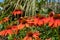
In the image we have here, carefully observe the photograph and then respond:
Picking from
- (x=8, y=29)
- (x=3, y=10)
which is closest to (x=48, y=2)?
(x=8, y=29)

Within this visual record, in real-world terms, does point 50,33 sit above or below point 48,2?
below

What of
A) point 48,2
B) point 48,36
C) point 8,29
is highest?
point 48,2

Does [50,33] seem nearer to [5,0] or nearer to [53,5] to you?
[53,5]

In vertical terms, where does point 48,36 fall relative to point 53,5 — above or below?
below

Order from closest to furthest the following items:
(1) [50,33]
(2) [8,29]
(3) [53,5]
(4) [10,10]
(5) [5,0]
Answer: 1. (2) [8,29]
2. (3) [53,5]
3. (1) [50,33]
4. (4) [10,10]
5. (5) [5,0]

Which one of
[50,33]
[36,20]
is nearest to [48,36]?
[50,33]

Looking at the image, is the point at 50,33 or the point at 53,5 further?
the point at 50,33

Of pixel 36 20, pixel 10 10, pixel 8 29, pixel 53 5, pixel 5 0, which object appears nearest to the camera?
pixel 36 20

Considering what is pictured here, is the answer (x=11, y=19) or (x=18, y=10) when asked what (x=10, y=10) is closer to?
(x=11, y=19)

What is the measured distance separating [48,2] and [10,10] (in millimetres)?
540

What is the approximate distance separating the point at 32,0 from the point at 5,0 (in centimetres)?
86

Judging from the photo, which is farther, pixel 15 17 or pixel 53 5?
pixel 15 17

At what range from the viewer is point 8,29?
2.28 metres

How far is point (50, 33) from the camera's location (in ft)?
8.70
